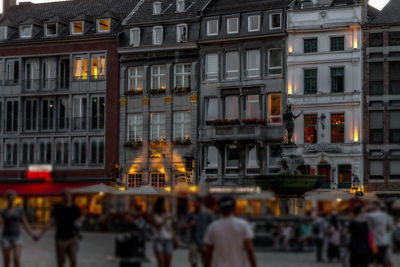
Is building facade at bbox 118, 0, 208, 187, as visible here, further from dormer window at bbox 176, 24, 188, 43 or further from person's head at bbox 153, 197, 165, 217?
person's head at bbox 153, 197, 165, 217

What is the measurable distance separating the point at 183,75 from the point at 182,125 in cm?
Result: 392

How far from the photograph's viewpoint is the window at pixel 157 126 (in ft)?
226

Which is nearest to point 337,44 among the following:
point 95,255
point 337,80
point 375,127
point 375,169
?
point 337,80

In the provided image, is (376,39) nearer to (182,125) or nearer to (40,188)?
(182,125)

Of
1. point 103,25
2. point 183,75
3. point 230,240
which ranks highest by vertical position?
point 103,25

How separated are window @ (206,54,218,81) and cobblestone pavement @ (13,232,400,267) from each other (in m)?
47.6

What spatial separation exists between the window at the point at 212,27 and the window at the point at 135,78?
6255mm

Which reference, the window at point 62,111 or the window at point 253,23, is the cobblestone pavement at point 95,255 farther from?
the window at point 253,23

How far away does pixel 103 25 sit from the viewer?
7200 centimetres

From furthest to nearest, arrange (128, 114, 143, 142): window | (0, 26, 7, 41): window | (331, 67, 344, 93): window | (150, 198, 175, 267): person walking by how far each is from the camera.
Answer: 1. (0, 26, 7, 41): window
2. (128, 114, 143, 142): window
3. (331, 67, 344, 93): window
4. (150, 198, 175, 267): person walking

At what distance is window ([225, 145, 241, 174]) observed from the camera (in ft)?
216

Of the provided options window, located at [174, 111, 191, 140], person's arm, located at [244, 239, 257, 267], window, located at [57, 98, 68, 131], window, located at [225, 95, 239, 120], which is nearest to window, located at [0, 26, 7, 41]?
window, located at [57, 98, 68, 131]

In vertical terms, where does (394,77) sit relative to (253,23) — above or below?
below

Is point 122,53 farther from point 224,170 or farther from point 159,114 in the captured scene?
point 224,170
